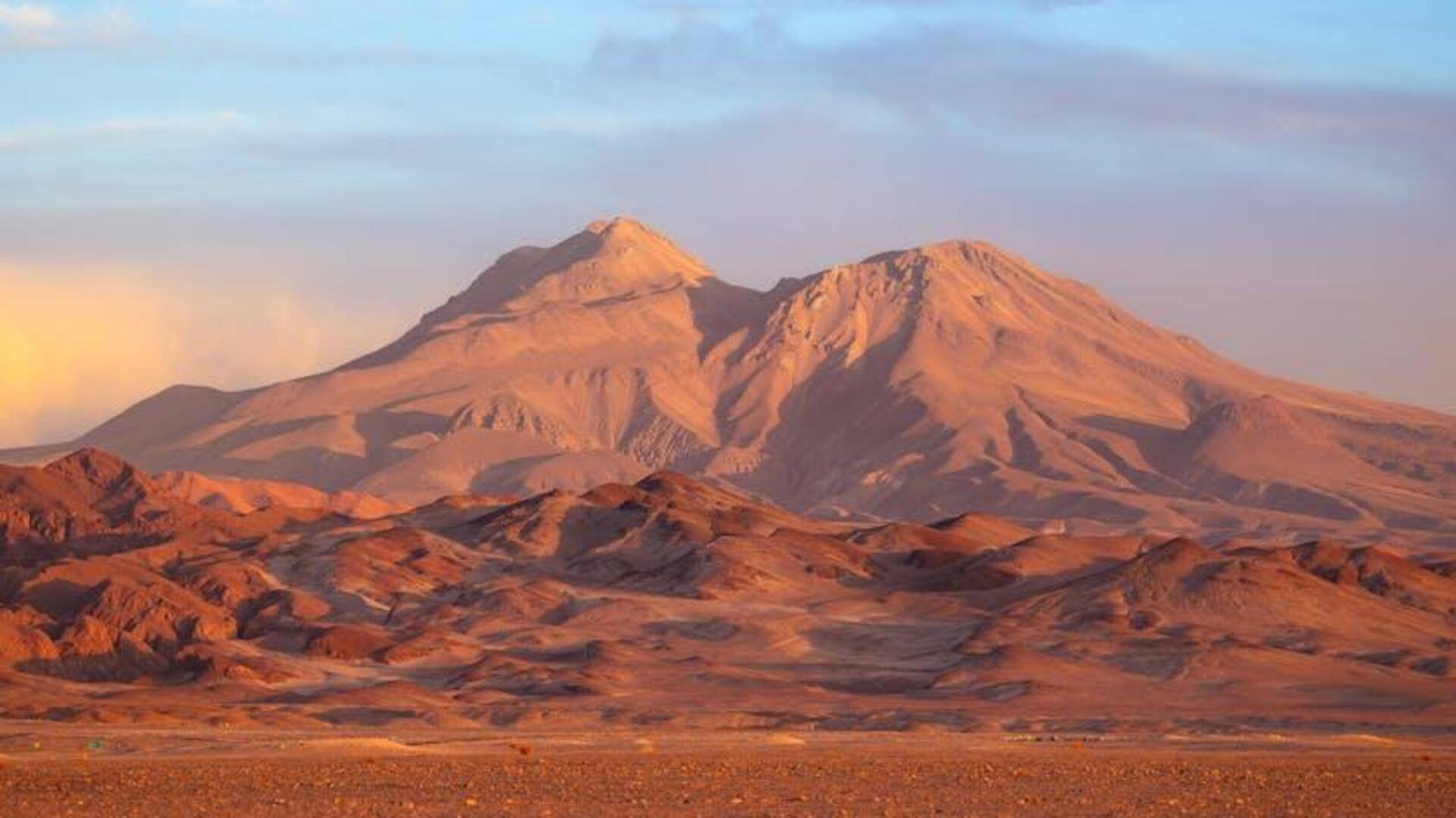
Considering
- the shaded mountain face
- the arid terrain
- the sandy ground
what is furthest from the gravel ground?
the shaded mountain face

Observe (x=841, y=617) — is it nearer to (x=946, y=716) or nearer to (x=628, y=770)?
(x=946, y=716)

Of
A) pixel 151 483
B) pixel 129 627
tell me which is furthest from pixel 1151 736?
pixel 151 483

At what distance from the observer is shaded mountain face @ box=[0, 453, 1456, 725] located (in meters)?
102

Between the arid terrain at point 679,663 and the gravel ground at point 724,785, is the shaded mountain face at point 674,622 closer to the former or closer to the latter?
the arid terrain at point 679,663

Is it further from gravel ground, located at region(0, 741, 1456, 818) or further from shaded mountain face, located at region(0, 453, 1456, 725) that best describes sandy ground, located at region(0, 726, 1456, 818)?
shaded mountain face, located at region(0, 453, 1456, 725)

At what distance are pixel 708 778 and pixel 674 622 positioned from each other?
8114 cm

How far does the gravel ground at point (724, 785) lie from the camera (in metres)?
44.8

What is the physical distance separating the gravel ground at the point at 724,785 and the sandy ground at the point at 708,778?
76 mm

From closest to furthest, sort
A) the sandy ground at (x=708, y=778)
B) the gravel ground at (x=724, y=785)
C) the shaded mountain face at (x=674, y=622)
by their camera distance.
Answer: the gravel ground at (x=724, y=785), the sandy ground at (x=708, y=778), the shaded mountain face at (x=674, y=622)

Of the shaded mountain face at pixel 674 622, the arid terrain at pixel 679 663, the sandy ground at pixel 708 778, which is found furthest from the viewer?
the shaded mountain face at pixel 674 622

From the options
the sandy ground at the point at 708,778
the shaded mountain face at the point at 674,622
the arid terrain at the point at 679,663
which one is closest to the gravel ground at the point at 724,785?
the sandy ground at the point at 708,778

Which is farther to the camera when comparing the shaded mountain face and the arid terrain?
the shaded mountain face

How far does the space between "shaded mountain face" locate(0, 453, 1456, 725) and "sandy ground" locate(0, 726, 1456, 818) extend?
2216 cm

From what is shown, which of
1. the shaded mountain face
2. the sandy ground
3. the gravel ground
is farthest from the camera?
the shaded mountain face
